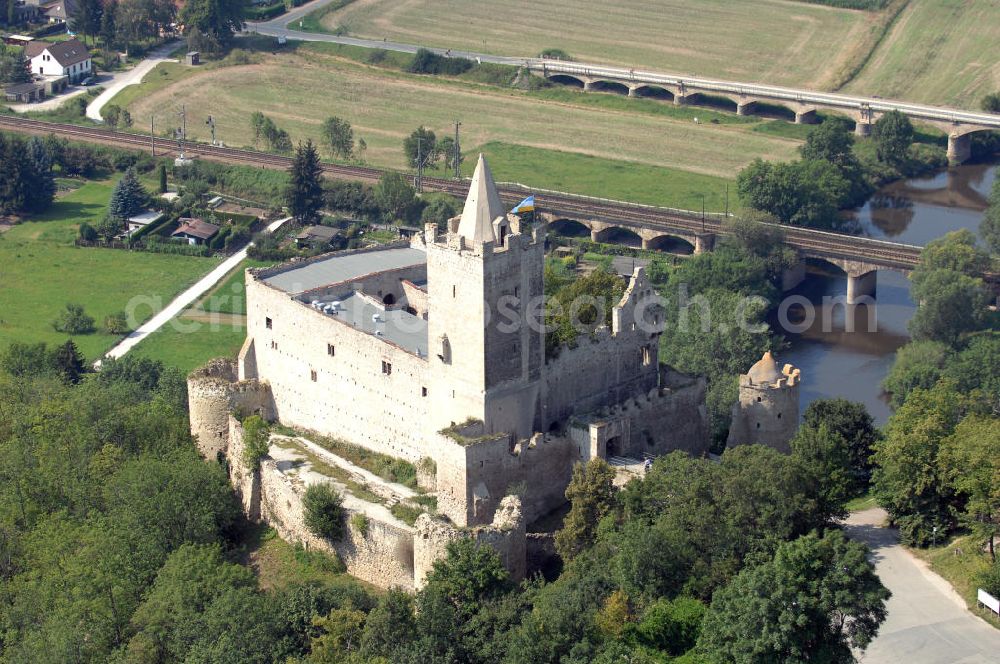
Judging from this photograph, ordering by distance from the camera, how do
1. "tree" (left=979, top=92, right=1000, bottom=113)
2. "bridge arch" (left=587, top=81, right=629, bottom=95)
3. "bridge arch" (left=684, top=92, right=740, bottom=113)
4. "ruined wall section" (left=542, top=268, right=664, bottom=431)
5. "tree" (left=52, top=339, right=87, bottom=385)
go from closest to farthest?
"ruined wall section" (left=542, top=268, right=664, bottom=431) → "tree" (left=52, top=339, right=87, bottom=385) → "tree" (left=979, top=92, right=1000, bottom=113) → "bridge arch" (left=684, top=92, right=740, bottom=113) → "bridge arch" (left=587, top=81, right=629, bottom=95)

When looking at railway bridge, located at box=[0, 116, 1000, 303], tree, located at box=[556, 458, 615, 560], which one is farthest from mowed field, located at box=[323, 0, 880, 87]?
tree, located at box=[556, 458, 615, 560]

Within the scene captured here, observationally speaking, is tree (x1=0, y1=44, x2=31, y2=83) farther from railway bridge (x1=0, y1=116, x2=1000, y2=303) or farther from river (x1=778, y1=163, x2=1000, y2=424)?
river (x1=778, y1=163, x2=1000, y2=424)

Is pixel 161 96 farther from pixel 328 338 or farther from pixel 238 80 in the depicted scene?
pixel 328 338

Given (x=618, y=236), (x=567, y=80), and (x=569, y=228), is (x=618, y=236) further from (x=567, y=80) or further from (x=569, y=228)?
(x=567, y=80)

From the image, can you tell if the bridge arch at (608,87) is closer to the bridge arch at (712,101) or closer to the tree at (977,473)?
the bridge arch at (712,101)

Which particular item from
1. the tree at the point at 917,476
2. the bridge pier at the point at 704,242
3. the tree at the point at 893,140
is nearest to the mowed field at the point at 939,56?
the tree at the point at 893,140

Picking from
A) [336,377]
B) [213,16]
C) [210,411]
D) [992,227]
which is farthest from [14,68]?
[336,377]

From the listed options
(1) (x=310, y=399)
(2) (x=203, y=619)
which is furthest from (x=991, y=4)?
(2) (x=203, y=619)
